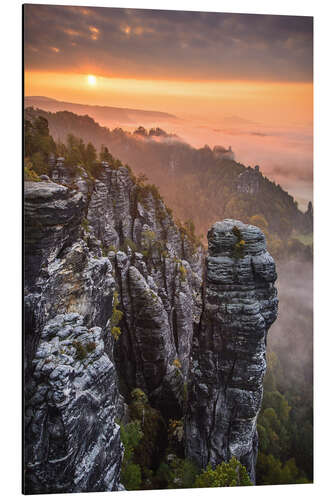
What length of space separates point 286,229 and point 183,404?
5.67 metres

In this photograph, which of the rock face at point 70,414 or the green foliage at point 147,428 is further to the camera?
the green foliage at point 147,428

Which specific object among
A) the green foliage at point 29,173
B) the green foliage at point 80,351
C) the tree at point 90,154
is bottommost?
the green foliage at point 80,351

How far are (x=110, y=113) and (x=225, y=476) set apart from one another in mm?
8295

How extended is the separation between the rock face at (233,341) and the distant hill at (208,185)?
0.91 meters

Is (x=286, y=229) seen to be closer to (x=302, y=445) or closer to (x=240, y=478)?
(x=302, y=445)

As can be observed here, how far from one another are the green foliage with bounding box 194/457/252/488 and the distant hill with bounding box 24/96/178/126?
784 cm

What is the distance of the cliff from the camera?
26.9 feet

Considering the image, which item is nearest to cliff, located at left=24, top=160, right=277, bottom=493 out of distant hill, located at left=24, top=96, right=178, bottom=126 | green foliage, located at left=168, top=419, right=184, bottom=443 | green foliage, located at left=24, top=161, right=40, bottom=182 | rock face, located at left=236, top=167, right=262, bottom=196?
green foliage, located at left=24, top=161, right=40, bottom=182

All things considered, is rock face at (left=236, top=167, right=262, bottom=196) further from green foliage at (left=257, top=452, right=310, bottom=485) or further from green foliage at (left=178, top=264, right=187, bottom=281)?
green foliage at (left=257, top=452, right=310, bottom=485)

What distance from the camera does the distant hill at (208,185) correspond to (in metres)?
10.7

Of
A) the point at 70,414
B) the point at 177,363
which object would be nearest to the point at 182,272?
the point at 177,363

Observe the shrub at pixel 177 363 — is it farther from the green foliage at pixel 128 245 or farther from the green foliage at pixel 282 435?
the green foliage at pixel 128 245

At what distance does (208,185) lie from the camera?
36.4 feet

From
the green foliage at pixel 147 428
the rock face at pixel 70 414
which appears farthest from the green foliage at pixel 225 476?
the rock face at pixel 70 414
